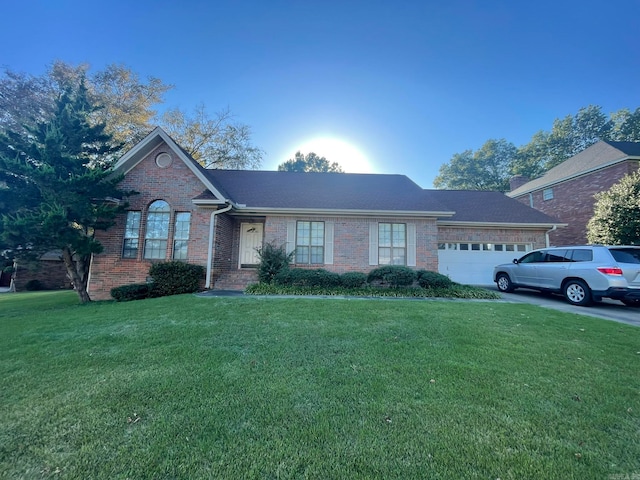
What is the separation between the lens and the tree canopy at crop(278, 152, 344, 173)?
108 feet

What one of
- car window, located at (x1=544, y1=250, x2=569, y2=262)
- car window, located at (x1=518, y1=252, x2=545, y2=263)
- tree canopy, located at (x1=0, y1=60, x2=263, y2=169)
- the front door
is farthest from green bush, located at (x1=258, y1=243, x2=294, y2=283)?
tree canopy, located at (x1=0, y1=60, x2=263, y2=169)

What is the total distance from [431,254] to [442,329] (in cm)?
651

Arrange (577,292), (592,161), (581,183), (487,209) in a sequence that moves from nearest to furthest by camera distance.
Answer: (577,292) → (487,209) → (592,161) → (581,183)

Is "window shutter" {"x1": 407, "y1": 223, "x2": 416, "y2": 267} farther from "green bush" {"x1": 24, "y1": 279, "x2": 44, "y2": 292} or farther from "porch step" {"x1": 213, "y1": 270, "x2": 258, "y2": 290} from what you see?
"green bush" {"x1": 24, "y1": 279, "x2": 44, "y2": 292}

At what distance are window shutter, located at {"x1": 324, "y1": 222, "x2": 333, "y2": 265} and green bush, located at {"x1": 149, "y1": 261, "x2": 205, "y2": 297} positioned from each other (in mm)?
4980

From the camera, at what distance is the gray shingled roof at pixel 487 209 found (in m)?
12.4

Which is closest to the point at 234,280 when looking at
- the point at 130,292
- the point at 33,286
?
the point at 130,292

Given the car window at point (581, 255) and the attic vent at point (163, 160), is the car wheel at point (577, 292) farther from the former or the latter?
the attic vent at point (163, 160)

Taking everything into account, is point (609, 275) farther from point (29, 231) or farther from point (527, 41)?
point (29, 231)

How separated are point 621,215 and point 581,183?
6296 mm

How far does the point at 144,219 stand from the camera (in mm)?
10016

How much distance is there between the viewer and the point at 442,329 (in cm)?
488

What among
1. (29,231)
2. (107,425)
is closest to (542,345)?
(107,425)

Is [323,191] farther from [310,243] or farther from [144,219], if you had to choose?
[144,219]
